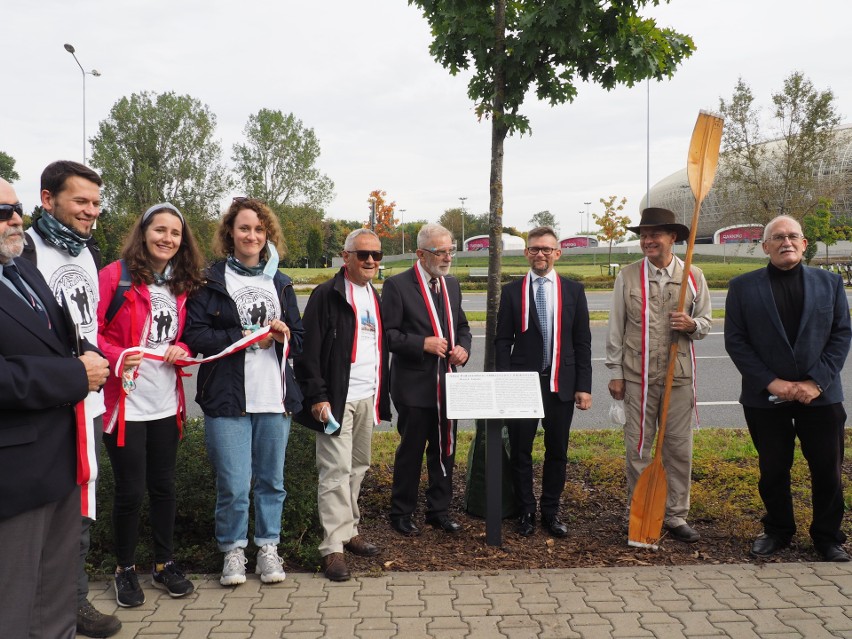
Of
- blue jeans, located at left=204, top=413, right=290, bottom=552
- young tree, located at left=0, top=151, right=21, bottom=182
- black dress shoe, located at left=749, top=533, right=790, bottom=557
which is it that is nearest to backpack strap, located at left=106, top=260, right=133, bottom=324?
blue jeans, located at left=204, top=413, right=290, bottom=552

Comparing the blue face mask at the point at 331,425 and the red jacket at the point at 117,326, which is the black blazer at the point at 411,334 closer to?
the blue face mask at the point at 331,425

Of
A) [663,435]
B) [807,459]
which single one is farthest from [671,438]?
[807,459]

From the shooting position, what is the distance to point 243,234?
4.08 meters

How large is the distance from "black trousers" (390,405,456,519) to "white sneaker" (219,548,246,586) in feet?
3.91

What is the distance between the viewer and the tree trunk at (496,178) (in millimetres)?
5344

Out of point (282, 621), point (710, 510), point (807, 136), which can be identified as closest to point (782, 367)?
point (710, 510)

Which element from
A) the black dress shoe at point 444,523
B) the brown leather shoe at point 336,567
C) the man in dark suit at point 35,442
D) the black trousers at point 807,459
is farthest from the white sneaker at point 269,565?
the black trousers at point 807,459

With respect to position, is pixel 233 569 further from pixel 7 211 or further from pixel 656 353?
pixel 656 353

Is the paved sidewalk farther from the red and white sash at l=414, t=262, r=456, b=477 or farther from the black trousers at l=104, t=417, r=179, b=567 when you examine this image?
the red and white sash at l=414, t=262, r=456, b=477

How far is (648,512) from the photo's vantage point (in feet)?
15.4

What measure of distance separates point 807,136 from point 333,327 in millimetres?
31418

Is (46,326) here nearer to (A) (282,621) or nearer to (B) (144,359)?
(B) (144,359)

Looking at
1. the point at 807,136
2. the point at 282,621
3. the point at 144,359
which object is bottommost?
the point at 282,621

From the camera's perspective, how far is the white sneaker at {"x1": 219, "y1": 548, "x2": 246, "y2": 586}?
4.05m
